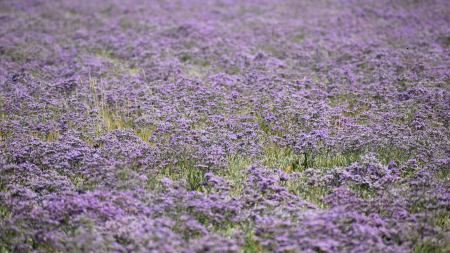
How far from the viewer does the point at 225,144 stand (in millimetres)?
5668

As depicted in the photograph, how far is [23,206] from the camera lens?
4.06 metres

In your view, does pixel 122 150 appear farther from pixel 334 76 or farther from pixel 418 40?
pixel 418 40

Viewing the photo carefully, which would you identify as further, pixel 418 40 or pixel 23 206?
pixel 418 40

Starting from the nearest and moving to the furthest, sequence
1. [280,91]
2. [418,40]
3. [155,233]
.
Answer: [155,233], [280,91], [418,40]

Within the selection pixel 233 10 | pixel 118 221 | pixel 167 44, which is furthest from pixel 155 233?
pixel 233 10

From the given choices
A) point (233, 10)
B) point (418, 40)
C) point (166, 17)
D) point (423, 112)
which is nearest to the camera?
point (423, 112)

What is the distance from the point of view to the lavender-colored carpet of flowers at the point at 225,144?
12.5ft

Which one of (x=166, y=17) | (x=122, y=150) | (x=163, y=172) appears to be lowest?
(x=163, y=172)

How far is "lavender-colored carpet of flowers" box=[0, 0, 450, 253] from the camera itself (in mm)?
3811

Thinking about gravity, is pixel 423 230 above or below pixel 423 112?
below

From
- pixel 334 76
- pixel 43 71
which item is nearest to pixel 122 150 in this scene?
pixel 43 71

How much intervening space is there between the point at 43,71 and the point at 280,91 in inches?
241

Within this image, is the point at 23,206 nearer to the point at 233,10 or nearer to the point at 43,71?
the point at 43,71

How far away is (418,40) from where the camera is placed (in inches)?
432
